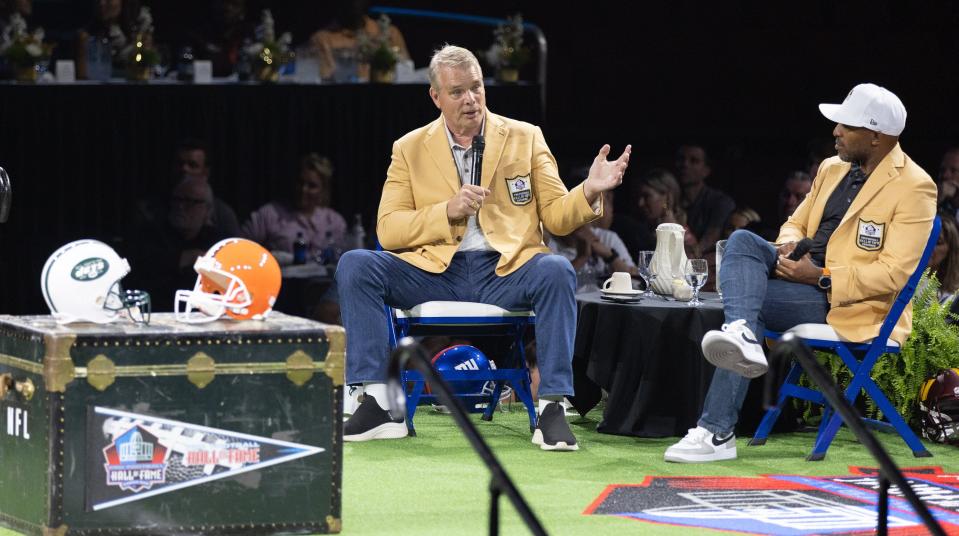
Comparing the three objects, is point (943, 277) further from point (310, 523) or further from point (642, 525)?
point (310, 523)

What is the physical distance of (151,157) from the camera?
265 inches

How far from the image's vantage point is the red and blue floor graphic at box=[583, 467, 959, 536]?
3314mm

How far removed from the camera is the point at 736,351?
396cm

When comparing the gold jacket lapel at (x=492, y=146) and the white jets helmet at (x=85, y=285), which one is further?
the gold jacket lapel at (x=492, y=146)

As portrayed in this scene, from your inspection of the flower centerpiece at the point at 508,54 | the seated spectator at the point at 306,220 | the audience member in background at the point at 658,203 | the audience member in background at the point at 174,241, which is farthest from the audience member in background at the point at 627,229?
the audience member in background at the point at 174,241

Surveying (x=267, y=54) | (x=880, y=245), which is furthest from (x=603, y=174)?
(x=267, y=54)

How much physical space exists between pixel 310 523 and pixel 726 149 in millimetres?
6315

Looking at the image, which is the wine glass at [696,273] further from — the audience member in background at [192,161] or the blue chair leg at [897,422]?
the audience member in background at [192,161]

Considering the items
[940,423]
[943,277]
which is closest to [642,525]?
[940,423]

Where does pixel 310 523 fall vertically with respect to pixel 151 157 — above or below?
below

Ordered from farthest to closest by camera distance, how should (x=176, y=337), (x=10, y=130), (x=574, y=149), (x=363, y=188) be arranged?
(x=574, y=149) < (x=363, y=188) < (x=10, y=130) < (x=176, y=337)

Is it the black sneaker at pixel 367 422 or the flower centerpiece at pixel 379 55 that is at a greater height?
the flower centerpiece at pixel 379 55

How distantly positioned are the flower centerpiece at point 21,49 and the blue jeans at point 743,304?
12.1 ft

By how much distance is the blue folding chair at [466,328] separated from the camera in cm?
451
